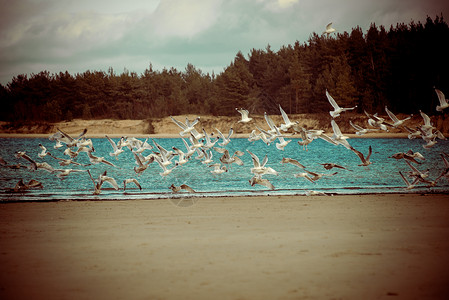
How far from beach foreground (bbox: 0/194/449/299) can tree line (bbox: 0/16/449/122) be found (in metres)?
49.3

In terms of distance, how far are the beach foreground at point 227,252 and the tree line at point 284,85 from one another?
4934cm

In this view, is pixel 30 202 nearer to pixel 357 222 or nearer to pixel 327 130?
pixel 357 222

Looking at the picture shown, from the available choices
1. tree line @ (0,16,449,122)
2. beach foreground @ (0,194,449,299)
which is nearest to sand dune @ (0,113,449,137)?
tree line @ (0,16,449,122)

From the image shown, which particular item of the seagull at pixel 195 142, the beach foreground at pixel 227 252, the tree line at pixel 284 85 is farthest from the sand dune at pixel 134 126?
the beach foreground at pixel 227 252

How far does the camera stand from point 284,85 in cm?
7019

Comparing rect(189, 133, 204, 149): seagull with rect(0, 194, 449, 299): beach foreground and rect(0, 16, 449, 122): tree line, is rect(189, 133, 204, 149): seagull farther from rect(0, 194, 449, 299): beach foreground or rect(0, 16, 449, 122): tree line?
rect(0, 16, 449, 122): tree line

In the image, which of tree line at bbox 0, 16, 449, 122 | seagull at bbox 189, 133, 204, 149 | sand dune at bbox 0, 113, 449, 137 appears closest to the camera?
seagull at bbox 189, 133, 204, 149

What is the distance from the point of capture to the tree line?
56.1m

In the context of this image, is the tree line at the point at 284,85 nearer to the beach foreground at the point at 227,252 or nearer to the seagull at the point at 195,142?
the seagull at the point at 195,142

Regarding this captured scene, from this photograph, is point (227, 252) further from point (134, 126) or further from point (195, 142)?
point (134, 126)

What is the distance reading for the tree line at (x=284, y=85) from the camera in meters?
56.1

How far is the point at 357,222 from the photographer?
29.3ft

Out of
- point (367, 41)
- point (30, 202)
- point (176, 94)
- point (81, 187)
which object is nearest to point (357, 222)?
point (30, 202)

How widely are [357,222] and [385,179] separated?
9.45 metres
